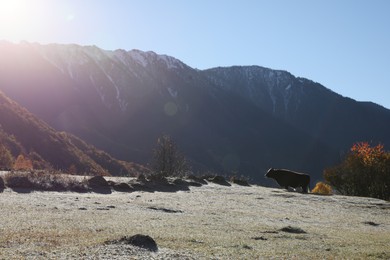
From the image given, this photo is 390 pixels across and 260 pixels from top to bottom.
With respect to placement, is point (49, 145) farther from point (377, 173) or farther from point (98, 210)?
point (98, 210)

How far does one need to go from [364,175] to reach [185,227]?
3384cm

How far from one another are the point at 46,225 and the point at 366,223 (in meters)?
12.8

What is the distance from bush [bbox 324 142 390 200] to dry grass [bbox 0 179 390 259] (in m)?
17.4

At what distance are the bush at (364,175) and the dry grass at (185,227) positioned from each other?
57.1ft

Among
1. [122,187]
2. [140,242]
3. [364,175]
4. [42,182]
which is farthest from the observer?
[364,175]

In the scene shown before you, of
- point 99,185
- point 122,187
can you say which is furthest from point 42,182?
point 122,187

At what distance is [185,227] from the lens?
13375 mm

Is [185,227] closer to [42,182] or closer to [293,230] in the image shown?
[293,230]

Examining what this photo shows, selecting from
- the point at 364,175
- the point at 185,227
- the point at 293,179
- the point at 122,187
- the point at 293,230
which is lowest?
the point at 122,187

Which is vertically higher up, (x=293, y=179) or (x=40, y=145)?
(x=293, y=179)

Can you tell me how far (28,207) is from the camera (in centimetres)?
1546

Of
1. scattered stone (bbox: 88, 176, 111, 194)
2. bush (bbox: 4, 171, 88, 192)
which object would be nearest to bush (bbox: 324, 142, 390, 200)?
scattered stone (bbox: 88, 176, 111, 194)

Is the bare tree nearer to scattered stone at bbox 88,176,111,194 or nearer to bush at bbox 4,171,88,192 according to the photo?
scattered stone at bbox 88,176,111,194

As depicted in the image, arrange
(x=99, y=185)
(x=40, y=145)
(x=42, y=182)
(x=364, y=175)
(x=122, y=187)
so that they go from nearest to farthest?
1. (x=42, y=182)
2. (x=99, y=185)
3. (x=122, y=187)
4. (x=364, y=175)
5. (x=40, y=145)
